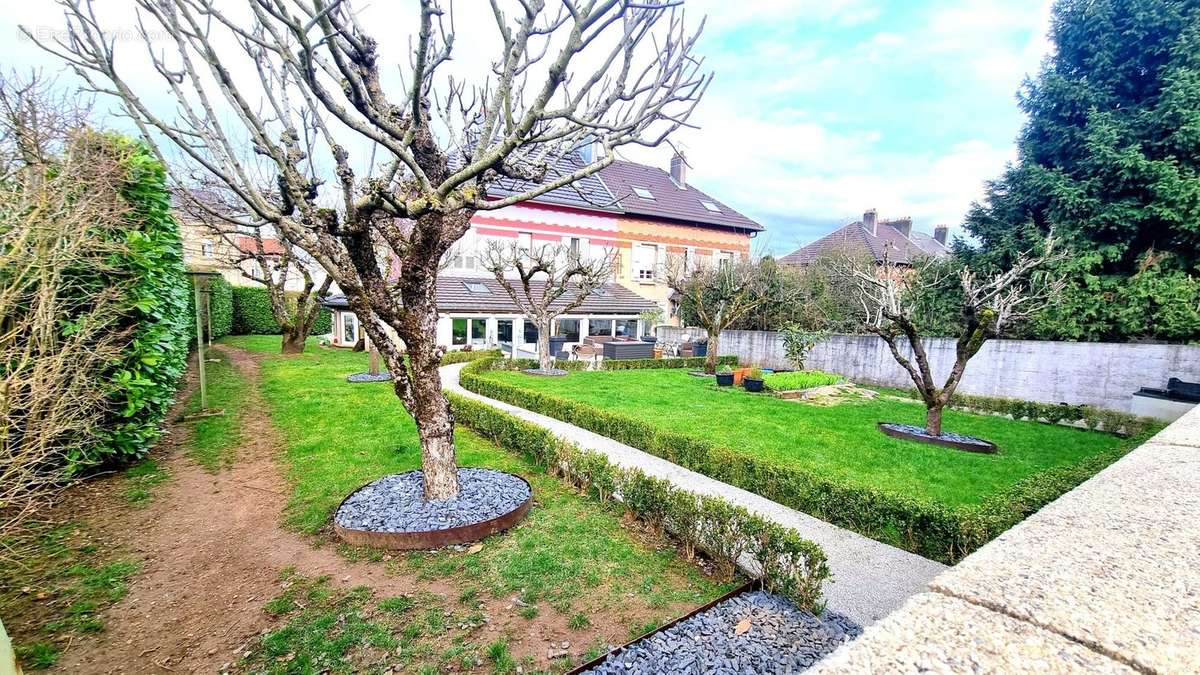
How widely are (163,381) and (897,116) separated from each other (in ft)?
48.8

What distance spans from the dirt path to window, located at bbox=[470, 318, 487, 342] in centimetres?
1332

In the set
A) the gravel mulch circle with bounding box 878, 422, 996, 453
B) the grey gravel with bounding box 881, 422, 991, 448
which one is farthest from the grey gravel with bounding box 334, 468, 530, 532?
the grey gravel with bounding box 881, 422, 991, 448

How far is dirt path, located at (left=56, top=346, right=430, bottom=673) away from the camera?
319 centimetres

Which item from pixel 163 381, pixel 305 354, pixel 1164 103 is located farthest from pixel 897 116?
pixel 305 354

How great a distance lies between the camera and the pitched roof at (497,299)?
19203 mm

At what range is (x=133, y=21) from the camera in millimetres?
4418

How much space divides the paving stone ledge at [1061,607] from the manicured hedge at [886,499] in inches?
89.0

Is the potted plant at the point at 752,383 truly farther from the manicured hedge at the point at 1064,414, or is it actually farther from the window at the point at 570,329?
the window at the point at 570,329

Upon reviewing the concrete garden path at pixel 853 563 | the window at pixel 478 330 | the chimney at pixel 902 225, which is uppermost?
the chimney at pixel 902 225

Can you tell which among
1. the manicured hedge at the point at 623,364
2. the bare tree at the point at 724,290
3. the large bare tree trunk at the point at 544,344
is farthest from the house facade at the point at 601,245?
the large bare tree trunk at the point at 544,344

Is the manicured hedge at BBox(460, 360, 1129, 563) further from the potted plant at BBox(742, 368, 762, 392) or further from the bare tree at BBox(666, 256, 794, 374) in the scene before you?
the bare tree at BBox(666, 256, 794, 374)

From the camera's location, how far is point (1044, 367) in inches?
468

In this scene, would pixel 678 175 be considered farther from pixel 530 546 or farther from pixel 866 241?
pixel 530 546

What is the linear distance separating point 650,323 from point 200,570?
20643 mm
